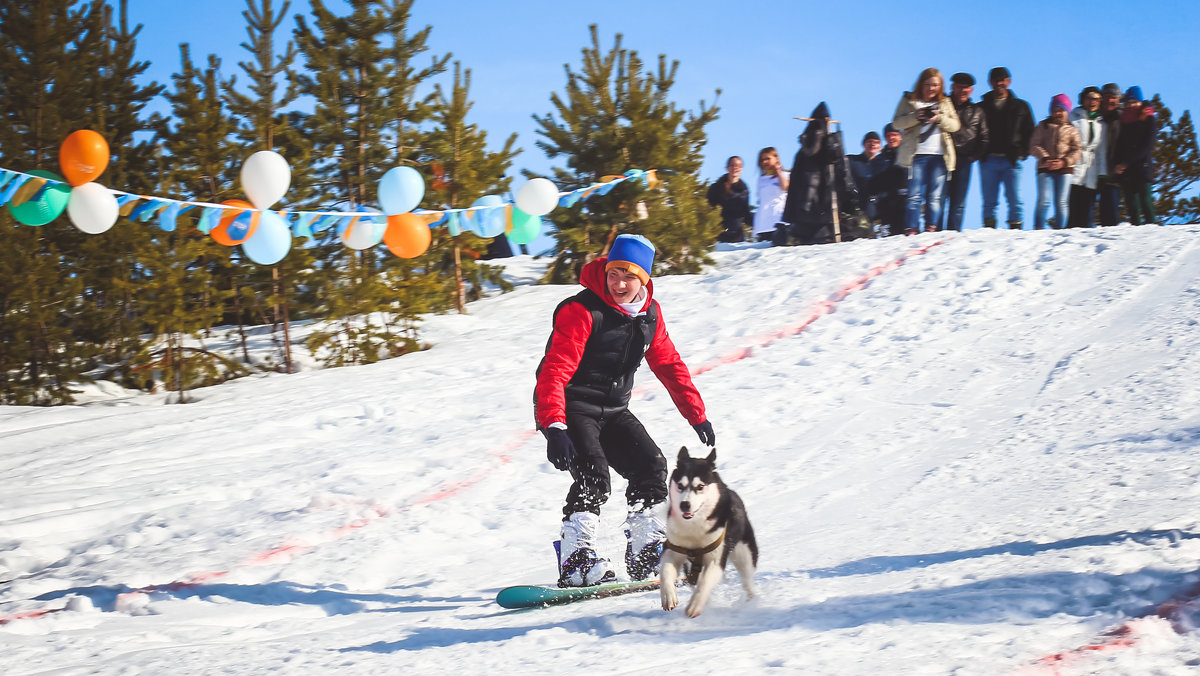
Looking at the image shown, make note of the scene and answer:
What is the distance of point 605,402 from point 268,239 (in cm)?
324

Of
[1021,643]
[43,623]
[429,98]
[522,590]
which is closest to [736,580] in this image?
[522,590]

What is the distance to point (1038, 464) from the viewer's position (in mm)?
5953

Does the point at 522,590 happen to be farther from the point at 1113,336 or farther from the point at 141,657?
the point at 1113,336

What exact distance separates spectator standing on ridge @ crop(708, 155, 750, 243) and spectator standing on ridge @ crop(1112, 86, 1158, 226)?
5978 mm

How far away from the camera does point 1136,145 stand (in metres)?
11.9

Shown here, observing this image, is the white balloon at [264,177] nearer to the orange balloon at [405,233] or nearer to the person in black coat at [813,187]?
the orange balloon at [405,233]

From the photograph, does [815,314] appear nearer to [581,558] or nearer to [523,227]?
[523,227]

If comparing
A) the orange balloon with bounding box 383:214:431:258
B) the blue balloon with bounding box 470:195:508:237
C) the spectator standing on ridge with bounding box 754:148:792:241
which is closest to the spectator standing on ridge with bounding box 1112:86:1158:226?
the spectator standing on ridge with bounding box 754:148:792:241

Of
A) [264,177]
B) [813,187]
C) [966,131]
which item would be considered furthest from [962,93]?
[264,177]

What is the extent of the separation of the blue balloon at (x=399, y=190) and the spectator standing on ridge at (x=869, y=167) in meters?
8.86

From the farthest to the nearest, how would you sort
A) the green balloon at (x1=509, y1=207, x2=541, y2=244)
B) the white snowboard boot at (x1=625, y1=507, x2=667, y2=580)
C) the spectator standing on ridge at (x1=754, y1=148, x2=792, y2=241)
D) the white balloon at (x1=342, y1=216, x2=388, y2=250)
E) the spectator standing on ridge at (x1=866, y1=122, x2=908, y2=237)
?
the spectator standing on ridge at (x1=754, y1=148, x2=792, y2=241) → the spectator standing on ridge at (x1=866, y1=122, x2=908, y2=237) → the green balloon at (x1=509, y1=207, x2=541, y2=244) → the white balloon at (x1=342, y1=216, x2=388, y2=250) → the white snowboard boot at (x1=625, y1=507, x2=667, y2=580)

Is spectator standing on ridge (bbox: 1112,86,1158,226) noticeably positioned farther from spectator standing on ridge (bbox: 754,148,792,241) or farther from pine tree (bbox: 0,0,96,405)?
pine tree (bbox: 0,0,96,405)

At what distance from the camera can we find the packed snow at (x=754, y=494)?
12.2 feet

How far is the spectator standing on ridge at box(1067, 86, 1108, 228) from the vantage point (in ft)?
39.3
